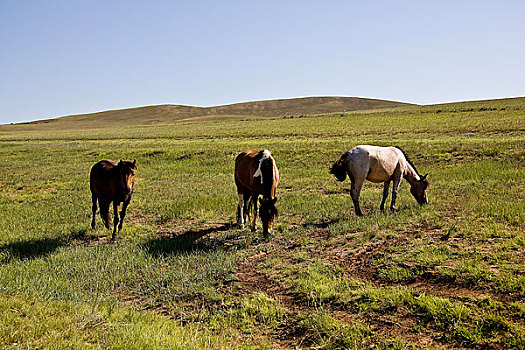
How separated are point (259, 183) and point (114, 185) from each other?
13.8 feet

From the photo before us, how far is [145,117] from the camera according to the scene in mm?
133375

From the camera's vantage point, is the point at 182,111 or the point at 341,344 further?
the point at 182,111

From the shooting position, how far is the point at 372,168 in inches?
427

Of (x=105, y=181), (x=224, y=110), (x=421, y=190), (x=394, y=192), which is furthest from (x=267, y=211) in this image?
(x=224, y=110)

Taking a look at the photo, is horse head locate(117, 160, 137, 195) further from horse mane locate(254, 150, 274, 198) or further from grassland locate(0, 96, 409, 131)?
grassland locate(0, 96, 409, 131)

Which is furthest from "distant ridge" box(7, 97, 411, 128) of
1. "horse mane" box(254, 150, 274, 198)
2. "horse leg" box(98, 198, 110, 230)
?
"horse mane" box(254, 150, 274, 198)

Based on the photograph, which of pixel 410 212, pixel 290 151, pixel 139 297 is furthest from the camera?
pixel 290 151

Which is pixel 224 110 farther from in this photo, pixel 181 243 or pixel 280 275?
pixel 280 275

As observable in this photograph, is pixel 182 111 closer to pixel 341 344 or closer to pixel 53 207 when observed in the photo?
pixel 53 207

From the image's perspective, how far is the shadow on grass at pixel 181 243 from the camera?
8.69 m

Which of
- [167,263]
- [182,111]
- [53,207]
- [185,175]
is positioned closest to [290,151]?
[185,175]

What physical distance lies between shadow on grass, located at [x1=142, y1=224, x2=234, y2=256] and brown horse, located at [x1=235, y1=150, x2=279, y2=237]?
47.5 inches

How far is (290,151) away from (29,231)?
1805 cm

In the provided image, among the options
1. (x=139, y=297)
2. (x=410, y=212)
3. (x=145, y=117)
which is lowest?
(x=139, y=297)
